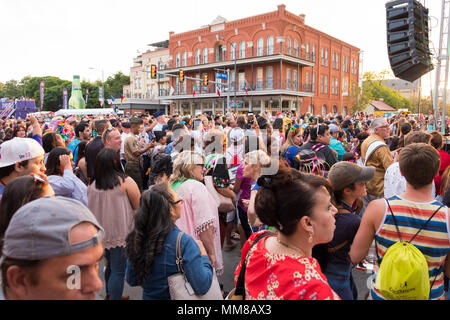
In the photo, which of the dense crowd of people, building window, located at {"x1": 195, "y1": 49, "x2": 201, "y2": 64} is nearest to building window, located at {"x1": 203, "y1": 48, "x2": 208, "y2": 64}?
building window, located at {"x1": 195, "y1": 49, "x2": 201, "y2": 64}

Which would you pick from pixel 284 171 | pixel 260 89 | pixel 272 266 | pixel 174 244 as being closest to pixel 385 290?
pixel 272 266

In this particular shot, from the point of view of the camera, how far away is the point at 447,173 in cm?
359

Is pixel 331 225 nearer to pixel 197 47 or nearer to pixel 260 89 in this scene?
pixel 260 89

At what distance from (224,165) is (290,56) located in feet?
110

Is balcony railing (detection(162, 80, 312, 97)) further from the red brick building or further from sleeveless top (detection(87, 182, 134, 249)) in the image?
sleeveless top (detection(87, 182, 134, 249))

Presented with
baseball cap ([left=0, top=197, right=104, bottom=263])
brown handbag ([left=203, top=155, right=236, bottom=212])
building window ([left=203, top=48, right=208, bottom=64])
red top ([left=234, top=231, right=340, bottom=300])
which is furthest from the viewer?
building window ([left=203, top=48, right=208, bottom=64])

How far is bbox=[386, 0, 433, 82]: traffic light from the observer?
6840mm

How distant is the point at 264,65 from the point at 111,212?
118 feet

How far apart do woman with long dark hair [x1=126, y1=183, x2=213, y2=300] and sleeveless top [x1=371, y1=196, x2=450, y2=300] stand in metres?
1.30

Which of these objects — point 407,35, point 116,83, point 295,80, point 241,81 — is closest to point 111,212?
→ point 407,35

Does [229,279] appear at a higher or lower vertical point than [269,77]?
lower

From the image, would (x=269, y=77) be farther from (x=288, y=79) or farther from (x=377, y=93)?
(x=377, y=93)

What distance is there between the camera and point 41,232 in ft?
3.53

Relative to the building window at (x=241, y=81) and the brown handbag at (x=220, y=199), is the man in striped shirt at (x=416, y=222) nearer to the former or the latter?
the brown handbag at (x=220, y=199)
